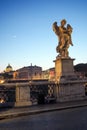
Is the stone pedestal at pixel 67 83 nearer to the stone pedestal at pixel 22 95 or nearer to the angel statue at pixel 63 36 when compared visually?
the angel statue at pixel 63 36

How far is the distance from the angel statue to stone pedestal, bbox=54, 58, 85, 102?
40.8 inches

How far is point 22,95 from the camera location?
16.9 meters

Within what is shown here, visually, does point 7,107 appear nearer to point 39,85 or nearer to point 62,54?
point 39,85

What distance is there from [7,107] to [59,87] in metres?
4.60

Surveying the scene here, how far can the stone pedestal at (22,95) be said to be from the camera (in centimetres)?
1681

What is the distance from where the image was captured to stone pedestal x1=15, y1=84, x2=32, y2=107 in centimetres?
1681

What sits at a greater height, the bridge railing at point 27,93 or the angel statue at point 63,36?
the angel statue at point 63,36

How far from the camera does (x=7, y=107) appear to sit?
16.2m

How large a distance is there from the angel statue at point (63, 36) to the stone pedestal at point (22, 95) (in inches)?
202

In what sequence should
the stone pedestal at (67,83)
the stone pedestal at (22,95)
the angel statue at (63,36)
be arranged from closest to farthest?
1. the stone pedestal at (22,95)
2. the stone pedestal at (67,83)
3. the angel statue at (63,36)

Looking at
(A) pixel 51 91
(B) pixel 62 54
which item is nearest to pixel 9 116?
(A) pixel 51 91

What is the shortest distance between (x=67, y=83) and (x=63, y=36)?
4190 mm

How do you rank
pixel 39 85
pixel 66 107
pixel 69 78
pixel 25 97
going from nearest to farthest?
pixel 66 107
pixel 25 97
pixel 39 85
pixel 69 78

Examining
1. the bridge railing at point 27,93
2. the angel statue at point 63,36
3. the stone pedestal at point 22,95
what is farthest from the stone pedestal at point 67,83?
the stone pedestal at point 22,95
